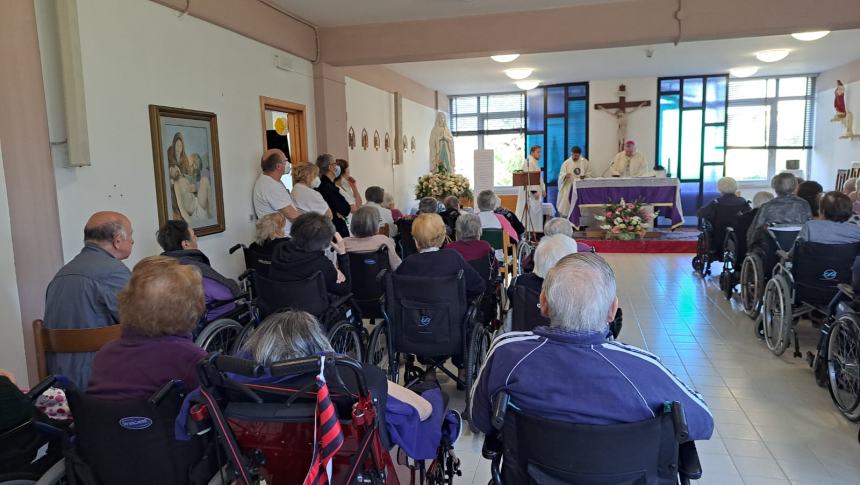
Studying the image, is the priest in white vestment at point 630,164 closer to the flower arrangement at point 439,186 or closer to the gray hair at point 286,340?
the flower arrangement at point 439,186

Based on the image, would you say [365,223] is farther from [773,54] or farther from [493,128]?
[493,128]

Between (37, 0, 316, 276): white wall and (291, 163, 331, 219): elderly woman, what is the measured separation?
1.52 feet

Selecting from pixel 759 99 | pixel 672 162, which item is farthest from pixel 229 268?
pixel 759 99

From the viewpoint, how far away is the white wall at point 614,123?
481 inches

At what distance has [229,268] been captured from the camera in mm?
4996

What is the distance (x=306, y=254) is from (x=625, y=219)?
22.0 feet

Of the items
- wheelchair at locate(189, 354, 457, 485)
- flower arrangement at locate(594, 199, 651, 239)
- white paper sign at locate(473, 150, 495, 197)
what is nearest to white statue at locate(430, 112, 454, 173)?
white paper sign at locate(473, 150, 495, 197)

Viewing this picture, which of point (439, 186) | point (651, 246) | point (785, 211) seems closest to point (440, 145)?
point (439, 186)

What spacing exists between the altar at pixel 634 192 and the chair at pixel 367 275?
21.7 ft

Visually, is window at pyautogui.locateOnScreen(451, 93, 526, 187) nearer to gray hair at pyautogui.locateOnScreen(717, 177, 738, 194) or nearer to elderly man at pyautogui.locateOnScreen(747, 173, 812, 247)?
gray hair at pyautogui.locateOnScreen(717, 177, 738, 194)

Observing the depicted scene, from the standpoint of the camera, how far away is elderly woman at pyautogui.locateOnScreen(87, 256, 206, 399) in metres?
1.72

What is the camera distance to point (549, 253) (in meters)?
2.95

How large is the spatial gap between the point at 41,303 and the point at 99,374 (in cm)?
174

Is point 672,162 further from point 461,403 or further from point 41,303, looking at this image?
point 41,303
